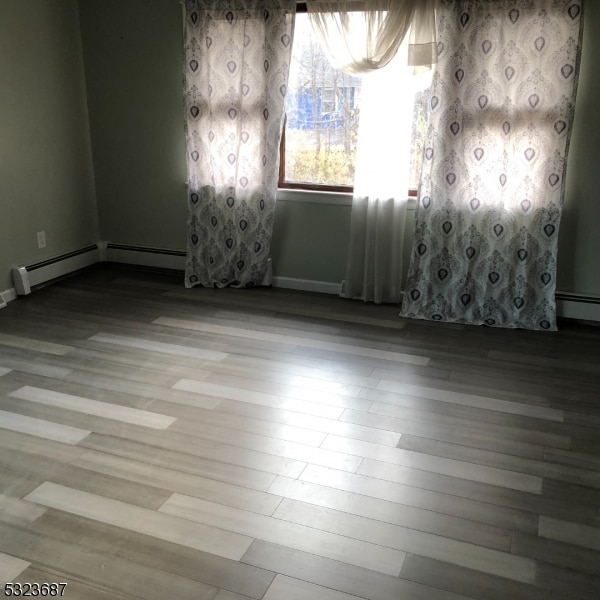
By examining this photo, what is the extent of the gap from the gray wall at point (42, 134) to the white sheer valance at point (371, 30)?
1.92m

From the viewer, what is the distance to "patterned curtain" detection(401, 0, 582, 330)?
3479 mm

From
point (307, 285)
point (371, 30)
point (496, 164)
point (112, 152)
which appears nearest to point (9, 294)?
point (112, 152)

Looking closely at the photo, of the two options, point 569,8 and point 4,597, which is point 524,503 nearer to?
point 4,597

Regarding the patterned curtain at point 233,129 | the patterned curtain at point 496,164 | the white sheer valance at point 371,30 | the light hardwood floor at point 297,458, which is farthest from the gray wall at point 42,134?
the patterned curtain at point 496,164

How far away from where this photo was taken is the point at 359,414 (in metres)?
2.78

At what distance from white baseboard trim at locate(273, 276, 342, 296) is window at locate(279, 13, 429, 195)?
68 cm

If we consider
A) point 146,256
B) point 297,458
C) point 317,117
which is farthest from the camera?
point 146,256

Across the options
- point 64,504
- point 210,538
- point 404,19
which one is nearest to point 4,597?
point 64,504

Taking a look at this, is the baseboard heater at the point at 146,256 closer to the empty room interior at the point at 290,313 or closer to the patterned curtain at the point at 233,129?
the empty room interior at the point at 290,313

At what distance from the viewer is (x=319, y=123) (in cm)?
420

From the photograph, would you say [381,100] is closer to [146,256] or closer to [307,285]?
[307,285]

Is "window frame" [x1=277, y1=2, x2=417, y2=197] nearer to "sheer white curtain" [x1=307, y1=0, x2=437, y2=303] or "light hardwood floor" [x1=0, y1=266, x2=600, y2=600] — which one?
"sheer white curtain" [x1=307, y1=0, x2=437, y2=303]

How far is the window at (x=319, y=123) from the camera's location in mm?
4043

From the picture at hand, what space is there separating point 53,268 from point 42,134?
976 millimetres
